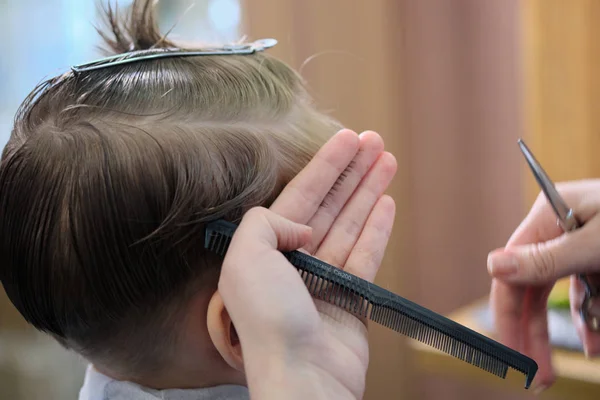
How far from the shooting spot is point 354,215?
1.90 ft

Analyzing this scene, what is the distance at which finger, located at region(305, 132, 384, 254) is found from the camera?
56 cm

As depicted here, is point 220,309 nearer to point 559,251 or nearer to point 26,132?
point 26,132

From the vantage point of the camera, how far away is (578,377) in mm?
748

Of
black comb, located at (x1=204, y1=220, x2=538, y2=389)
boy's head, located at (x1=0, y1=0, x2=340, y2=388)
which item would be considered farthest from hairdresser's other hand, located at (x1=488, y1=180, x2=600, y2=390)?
boy's head, located at (x1=0, y1=0, x2=340, y2=388)

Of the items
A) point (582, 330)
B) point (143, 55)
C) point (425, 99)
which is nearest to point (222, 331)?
point (143, 55)

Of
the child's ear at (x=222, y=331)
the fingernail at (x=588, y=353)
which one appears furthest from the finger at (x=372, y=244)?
the fingernail at (x=588, y=353)

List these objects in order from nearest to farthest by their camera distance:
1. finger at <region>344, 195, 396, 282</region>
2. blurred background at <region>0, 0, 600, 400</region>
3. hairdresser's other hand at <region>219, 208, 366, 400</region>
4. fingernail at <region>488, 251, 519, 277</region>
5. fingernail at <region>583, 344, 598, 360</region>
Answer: hairdresser's other hand at <region>219, 208, 366, 400</region> < finger at <region>344, 195, 396, 282</region> < fingernail at <region>488, 251, 519, 277</region> < fingernail at <region>583, 344, 598, 360</region> < blurred background at <region>0, 0, 600, 400</region>

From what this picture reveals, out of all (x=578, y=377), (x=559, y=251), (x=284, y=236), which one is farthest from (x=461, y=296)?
(x=284, y=236)

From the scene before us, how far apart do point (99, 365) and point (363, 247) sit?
323 millimetres

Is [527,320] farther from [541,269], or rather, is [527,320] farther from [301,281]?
[301,281]

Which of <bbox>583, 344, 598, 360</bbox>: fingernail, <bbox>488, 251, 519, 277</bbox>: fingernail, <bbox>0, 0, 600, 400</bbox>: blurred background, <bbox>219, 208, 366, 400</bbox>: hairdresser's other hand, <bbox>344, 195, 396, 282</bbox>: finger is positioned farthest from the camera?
<bbox>0, 0, 600, 400</bbox>: blurred background

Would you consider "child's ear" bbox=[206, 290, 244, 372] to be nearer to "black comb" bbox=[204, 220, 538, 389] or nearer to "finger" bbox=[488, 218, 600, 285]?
"black comb" bbox=[204, 220, 538, 389]

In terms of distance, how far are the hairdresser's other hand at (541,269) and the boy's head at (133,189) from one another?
0.94ft

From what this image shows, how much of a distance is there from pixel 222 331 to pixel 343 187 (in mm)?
193
